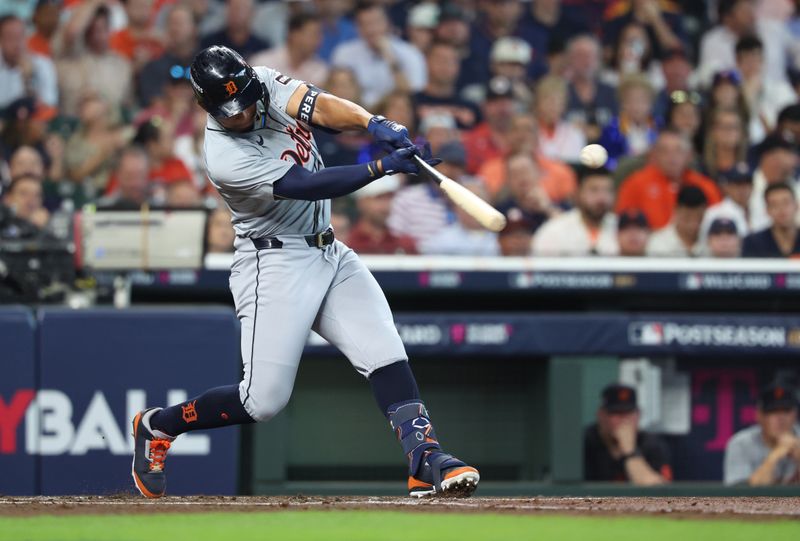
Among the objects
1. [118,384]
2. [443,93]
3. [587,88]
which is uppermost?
[587,88]

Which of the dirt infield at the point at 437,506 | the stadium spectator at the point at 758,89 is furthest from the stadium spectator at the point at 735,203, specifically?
the dirt infield at the point at 437,506

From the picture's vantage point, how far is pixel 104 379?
6688 millimetres

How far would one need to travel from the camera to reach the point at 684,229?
7852 millimetres

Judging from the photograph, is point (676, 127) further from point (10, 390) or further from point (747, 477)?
point (10, 390)

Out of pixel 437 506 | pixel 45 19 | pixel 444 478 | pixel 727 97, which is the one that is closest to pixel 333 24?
pixel 45 19

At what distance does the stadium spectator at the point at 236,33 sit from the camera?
9.02 metres

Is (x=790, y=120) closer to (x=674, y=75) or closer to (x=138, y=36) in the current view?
(x=674, y=75)

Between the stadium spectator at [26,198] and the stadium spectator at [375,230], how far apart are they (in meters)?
1.72

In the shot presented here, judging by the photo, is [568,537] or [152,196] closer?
[568,537]

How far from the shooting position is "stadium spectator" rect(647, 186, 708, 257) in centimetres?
777

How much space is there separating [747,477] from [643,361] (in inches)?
Answer: 32.7

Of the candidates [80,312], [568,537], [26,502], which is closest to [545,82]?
[80,312]

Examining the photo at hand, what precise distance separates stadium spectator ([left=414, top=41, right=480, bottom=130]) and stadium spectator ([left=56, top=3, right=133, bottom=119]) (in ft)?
6.30

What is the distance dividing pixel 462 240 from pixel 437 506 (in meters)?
3.43
